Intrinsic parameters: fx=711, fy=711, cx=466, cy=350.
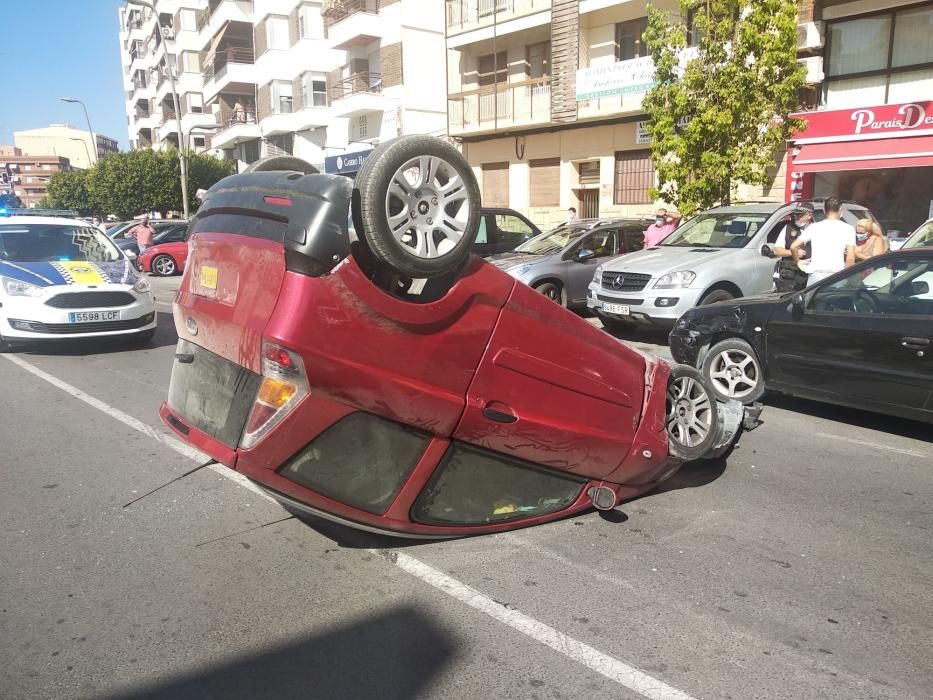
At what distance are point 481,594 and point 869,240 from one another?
25.2 feet

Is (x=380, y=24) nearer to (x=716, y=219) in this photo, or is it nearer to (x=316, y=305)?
(x=716, y=219)

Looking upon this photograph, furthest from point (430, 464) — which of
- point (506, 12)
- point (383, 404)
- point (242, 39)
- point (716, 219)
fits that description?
point (242, 39)

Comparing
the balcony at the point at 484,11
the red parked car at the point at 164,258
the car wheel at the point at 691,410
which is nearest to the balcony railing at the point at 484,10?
the balcony at the point at 484,11

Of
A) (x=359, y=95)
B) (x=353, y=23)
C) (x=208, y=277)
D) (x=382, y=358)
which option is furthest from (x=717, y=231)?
(x=353, y=23)

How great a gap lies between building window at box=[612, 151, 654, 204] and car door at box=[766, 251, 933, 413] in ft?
46.8

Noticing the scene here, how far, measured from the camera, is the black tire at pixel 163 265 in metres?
20.3

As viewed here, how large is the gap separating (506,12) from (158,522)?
853 inches

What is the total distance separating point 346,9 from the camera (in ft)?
97.7

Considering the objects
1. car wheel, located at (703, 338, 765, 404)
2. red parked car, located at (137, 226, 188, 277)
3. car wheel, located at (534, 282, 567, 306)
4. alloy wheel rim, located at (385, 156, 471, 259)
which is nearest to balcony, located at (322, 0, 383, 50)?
red parked car, located at (137, 226, 188, 277)

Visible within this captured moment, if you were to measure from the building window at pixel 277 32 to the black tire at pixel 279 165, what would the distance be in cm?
3600

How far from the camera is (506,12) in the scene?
2220 centimetres

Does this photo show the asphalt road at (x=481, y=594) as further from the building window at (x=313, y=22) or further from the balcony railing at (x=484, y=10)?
the building window at (x=313, y=22)

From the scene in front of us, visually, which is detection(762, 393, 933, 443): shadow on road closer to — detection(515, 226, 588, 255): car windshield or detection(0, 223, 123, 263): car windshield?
detection(515, 226, 588, 255): car windshield

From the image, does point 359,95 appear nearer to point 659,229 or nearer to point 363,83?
point 363,83
